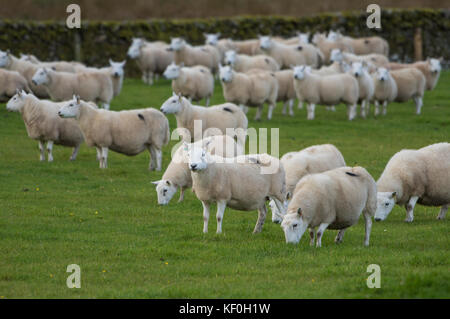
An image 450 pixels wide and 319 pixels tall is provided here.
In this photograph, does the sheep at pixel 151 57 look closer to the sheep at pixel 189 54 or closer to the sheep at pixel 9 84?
the sheep at pixel 189 54

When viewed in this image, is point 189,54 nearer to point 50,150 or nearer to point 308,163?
point 50,150

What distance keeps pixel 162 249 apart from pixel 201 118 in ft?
24.9

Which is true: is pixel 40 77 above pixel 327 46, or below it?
above

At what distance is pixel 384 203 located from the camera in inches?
468

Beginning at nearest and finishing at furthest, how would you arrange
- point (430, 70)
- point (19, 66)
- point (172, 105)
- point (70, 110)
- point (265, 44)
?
1. point (70, 110)
2. point (172, 105)
3. point (19, 66)
4. point (430, 70)
5. point (265, 44)

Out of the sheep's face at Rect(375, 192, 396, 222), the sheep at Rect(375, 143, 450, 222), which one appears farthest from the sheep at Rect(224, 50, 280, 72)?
the sheep's face at Rect(375, 192, 396, 222)

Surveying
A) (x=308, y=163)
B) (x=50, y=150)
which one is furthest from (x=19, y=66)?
(x=308, y=163)

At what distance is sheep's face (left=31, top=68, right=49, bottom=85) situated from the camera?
21.3m

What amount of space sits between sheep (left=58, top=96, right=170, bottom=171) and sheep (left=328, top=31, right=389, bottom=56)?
71.7 ft

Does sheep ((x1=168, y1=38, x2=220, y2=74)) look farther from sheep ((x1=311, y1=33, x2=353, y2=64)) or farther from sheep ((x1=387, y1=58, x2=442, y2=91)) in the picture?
sheep ((x1=387, y1=58, x2=442, y2=91))

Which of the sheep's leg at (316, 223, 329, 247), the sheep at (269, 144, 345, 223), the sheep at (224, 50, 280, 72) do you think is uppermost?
the sheep at (224, 50, 280, 72)

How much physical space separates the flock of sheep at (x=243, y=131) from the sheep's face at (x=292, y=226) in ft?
0.04

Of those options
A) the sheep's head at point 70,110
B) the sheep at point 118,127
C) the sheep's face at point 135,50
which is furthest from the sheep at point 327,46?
the sheep's head at point 70,110

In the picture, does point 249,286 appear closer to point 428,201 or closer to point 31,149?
point 428,201
